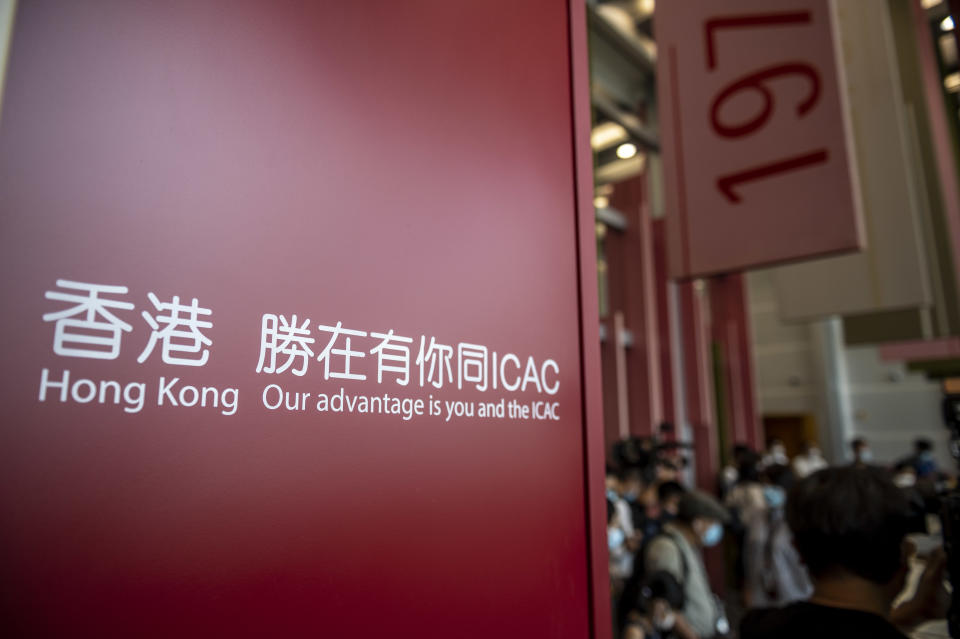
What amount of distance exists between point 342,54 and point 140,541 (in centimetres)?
75

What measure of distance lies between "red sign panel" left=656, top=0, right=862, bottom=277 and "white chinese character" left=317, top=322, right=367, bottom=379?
76.3 inches

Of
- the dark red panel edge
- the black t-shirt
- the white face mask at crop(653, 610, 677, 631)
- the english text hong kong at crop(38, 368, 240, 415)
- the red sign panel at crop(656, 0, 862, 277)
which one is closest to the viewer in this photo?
the english text hong kong at crop(38, 368, 240, 415)

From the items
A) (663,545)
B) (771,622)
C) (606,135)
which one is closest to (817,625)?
(771,622)

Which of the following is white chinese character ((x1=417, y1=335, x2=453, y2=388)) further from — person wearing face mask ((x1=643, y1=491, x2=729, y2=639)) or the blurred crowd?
person wearing face mask ((x1=643, y1=491, x2=729, y2=639))

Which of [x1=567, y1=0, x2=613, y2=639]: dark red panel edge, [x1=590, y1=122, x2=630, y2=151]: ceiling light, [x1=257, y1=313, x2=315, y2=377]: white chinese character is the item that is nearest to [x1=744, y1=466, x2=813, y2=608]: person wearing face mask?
[x1=567, y1=0, x2=613, y2=639]: dark red panel edge

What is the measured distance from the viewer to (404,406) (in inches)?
37.6

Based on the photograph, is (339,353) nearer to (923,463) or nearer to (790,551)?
(790,551)

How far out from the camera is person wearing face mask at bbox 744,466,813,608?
4594 millimetres

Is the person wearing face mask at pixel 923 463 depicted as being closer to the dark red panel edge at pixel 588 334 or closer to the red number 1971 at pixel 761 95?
the red number 1971 at pixel 761 95

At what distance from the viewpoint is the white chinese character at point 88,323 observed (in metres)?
0.68

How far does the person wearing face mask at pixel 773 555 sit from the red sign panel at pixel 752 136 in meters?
3.18

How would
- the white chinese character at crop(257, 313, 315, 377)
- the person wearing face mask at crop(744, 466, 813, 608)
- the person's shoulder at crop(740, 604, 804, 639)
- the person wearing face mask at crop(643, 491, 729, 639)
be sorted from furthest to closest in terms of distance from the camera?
the person wearing face mask at crop(744, 466, 813, 608) → the person wearing face mask at crop(643, 491, 729, 639) → the person's shoulder at crop(740, 604, 804, 639) → the white chinese character at crop(257, 313, 315, 377)

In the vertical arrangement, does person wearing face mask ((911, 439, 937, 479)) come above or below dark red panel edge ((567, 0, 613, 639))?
below

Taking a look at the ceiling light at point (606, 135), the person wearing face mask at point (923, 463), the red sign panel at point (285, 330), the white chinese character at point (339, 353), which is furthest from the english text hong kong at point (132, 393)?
the ceiling light at point (606, 135)
